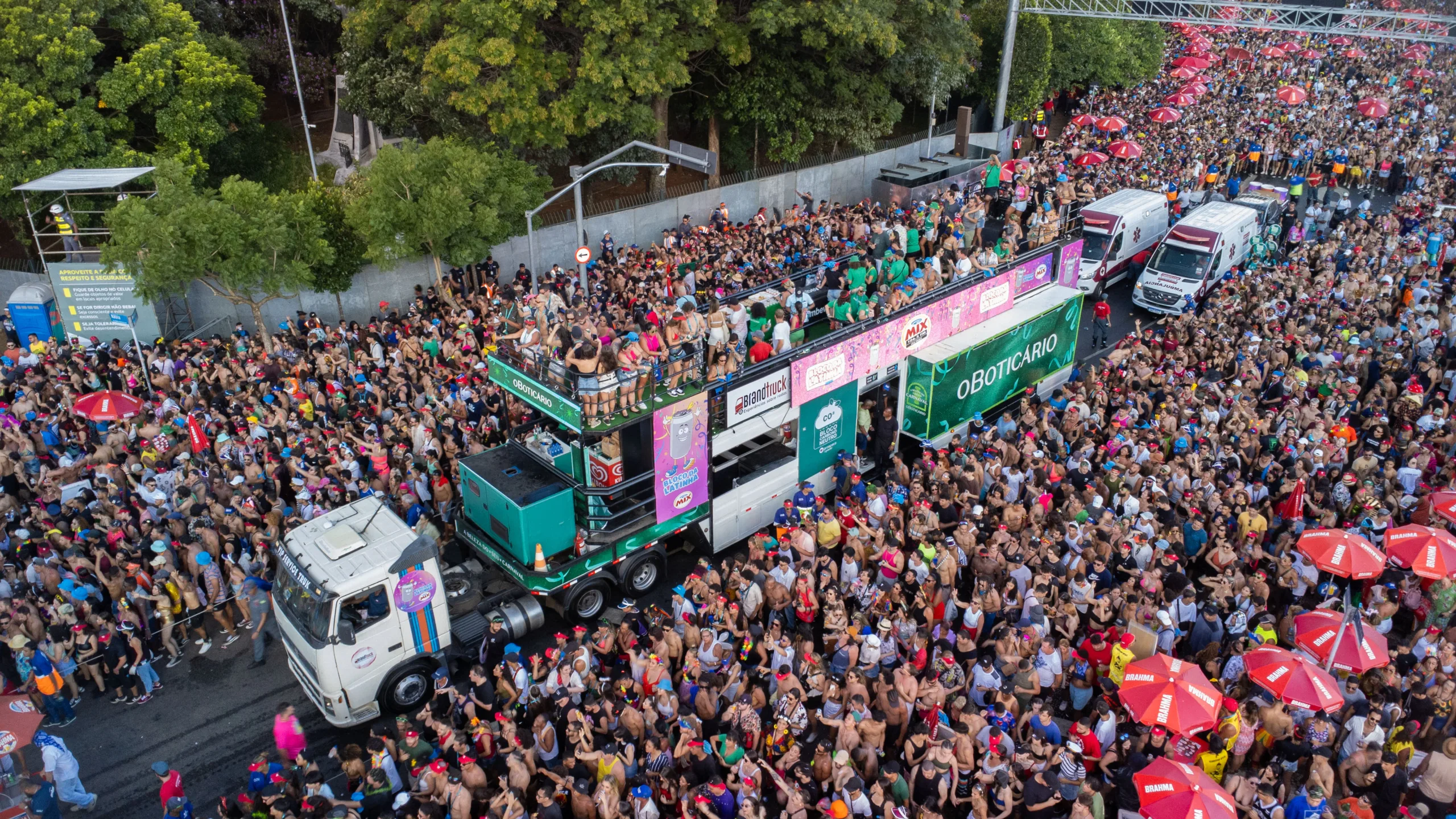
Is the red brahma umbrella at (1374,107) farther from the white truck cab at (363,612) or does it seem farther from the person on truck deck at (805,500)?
the white truck cab at (363,612)

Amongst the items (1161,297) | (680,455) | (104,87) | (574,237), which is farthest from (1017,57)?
(104,87)

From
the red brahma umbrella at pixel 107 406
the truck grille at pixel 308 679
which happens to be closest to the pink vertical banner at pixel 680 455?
the truck grille at pixel 308 679

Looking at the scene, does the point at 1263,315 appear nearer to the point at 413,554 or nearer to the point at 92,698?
the point at 413,554

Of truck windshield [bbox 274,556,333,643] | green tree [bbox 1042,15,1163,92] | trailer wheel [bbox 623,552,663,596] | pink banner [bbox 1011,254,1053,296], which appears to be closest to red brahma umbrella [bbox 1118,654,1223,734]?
trailer wheel [bbox 623,552,663,596]

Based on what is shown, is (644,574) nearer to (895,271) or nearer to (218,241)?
(895,271)

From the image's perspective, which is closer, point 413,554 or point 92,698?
point 413,554

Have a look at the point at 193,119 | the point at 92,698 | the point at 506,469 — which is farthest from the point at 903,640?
the point at 193,119
